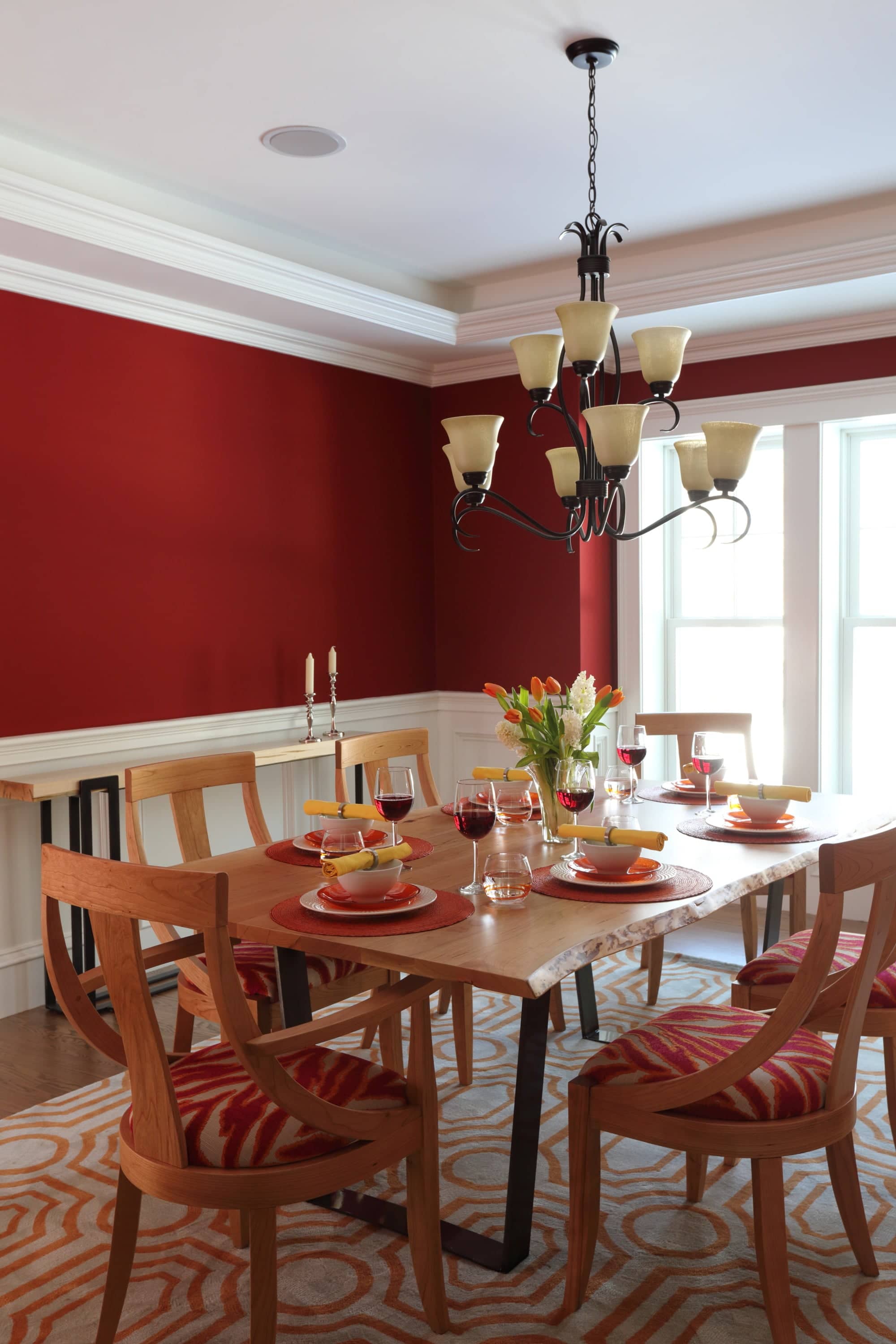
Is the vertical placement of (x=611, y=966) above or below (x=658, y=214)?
below

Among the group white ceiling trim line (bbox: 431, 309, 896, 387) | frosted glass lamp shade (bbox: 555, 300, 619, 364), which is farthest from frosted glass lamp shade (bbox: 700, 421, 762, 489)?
white ceiling trim line (bbox: 431, 309, 896, 387)

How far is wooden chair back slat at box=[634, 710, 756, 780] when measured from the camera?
4000 mm

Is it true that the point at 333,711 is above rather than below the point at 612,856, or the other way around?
above

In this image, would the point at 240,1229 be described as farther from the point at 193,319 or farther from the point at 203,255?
the point at 193,319

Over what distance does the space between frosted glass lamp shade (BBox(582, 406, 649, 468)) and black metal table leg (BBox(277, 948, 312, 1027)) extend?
1.34 metres

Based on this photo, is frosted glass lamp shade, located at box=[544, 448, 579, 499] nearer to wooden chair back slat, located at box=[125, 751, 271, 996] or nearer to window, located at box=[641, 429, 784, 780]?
wooden chair back slat, located at box=[125, 751, 271, 996]

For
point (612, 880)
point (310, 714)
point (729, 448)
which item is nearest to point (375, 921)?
point (612, 880)

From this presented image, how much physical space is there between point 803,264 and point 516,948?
10.2ft

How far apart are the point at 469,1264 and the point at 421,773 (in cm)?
170

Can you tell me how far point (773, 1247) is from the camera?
1929 mm

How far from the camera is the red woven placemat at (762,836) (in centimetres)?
271

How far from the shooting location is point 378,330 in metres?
4.67

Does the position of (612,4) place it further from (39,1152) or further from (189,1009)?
(39,1152)

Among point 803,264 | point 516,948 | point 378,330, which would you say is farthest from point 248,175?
point 516,948
